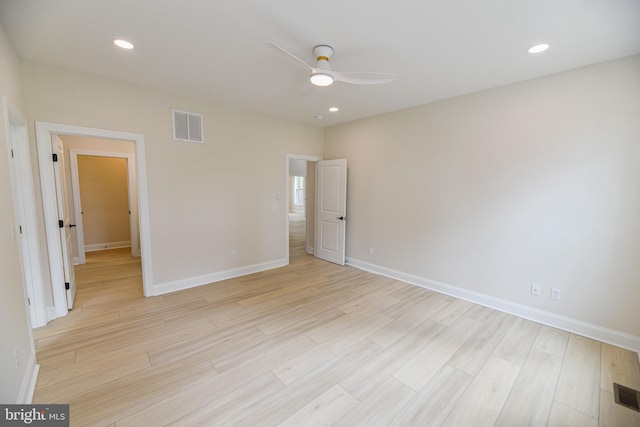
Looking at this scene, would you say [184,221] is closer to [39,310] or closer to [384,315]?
[39,310]

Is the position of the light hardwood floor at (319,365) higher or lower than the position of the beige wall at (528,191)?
lower

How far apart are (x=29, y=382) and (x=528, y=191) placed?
Answer: 4.83 m

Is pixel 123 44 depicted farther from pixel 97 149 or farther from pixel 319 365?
pixel 97 149

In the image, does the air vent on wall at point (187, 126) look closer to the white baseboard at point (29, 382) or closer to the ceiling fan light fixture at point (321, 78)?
the ceiling fan light fixture at point (321, 78)

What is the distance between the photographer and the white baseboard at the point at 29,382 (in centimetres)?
172

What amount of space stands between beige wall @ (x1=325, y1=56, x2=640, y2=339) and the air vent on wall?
2829 millimetres

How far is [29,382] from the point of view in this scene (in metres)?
1.88

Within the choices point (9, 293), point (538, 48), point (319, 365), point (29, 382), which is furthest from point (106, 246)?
point (538, 48)

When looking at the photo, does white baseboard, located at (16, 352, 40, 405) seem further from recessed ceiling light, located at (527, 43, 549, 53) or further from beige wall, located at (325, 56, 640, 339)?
recessed ceiling light, located at (527, 43, 549, 53)

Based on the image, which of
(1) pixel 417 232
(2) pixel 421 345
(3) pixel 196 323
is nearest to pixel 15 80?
(3) pixel 196 323

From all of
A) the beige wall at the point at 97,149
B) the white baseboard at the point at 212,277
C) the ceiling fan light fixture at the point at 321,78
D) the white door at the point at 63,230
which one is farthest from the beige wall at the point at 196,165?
the ceiling fan light fixture at the point at 321,78

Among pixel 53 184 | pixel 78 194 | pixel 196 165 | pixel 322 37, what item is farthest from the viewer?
pixel 78 194

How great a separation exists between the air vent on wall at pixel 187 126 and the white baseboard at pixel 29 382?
2711 mm

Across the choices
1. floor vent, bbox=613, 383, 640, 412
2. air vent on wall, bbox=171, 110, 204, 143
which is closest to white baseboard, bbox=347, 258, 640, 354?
floor vent, bbox=613, 383, 640, 412
